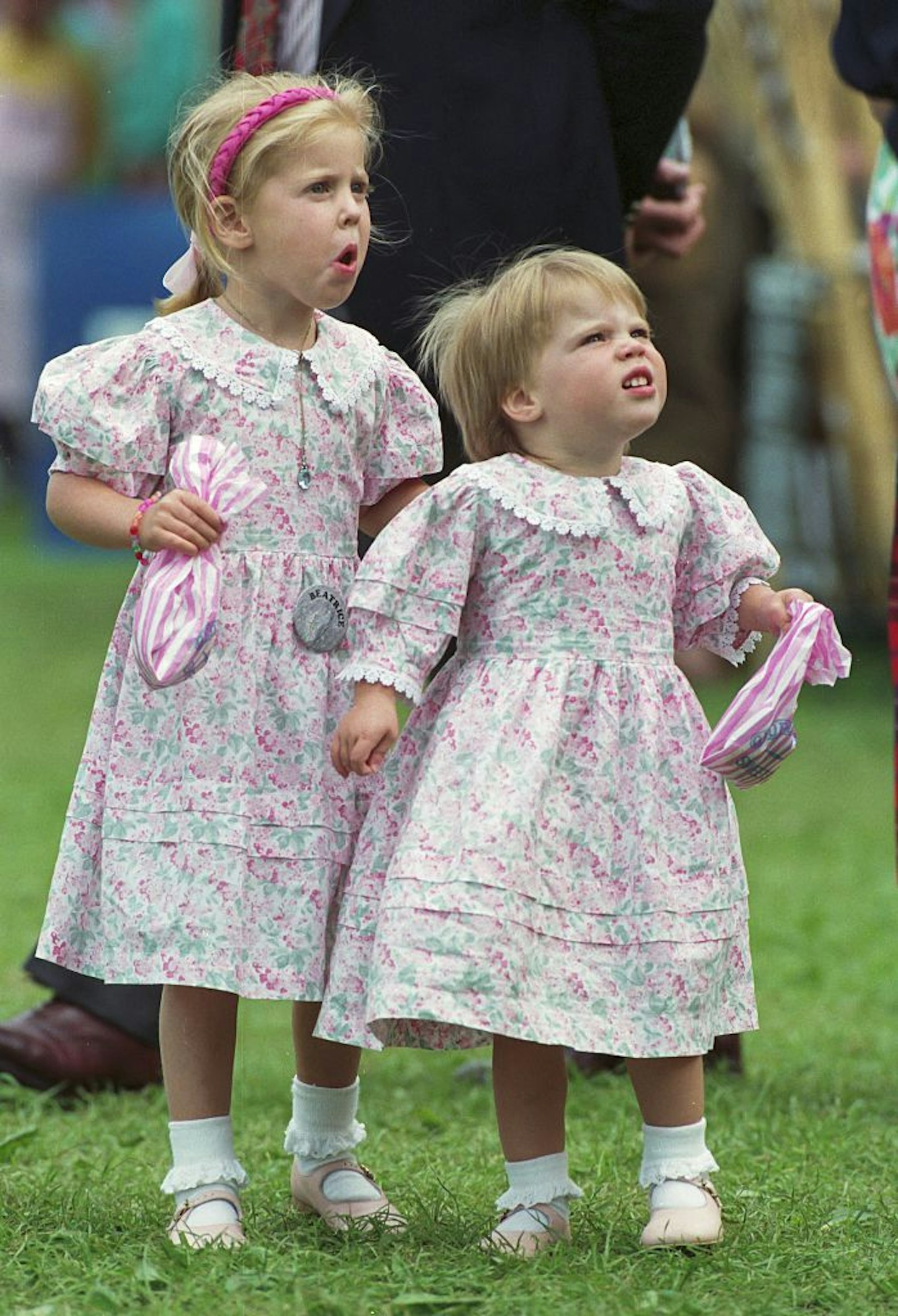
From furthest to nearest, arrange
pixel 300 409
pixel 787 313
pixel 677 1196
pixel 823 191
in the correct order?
pixel 787 313 < pixel 823 191 < pixel 300 409 < pixel 677 1196

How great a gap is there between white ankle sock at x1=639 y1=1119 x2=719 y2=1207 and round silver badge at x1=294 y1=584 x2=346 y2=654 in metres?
0.67

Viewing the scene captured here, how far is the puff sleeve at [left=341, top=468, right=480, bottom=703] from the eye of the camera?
2.65 m

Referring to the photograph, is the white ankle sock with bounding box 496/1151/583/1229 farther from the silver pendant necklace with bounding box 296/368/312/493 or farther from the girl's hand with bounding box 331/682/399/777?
the silver pendant necklace with bounding box 296/368/312/493

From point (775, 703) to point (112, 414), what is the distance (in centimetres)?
82

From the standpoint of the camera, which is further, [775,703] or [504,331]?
[504,331]

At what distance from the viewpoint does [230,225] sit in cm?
280

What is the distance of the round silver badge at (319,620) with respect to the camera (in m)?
2.74

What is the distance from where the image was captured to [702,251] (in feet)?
29.3

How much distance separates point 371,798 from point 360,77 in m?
1.08

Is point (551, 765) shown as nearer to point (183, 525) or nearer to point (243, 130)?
point (183, 525)

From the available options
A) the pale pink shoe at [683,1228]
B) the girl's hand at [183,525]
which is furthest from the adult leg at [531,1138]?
the girl's hand at [183,525]

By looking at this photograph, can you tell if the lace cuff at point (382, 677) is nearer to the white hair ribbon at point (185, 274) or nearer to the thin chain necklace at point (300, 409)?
the thin chain necklace at point (300, 409)

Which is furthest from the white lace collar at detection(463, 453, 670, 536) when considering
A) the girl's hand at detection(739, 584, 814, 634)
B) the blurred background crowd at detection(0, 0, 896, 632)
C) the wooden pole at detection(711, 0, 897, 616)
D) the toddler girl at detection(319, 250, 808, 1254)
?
the wooden pole at detection(711, 0, 897, 616)

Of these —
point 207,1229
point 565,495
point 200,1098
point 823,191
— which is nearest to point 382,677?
point 565,495
